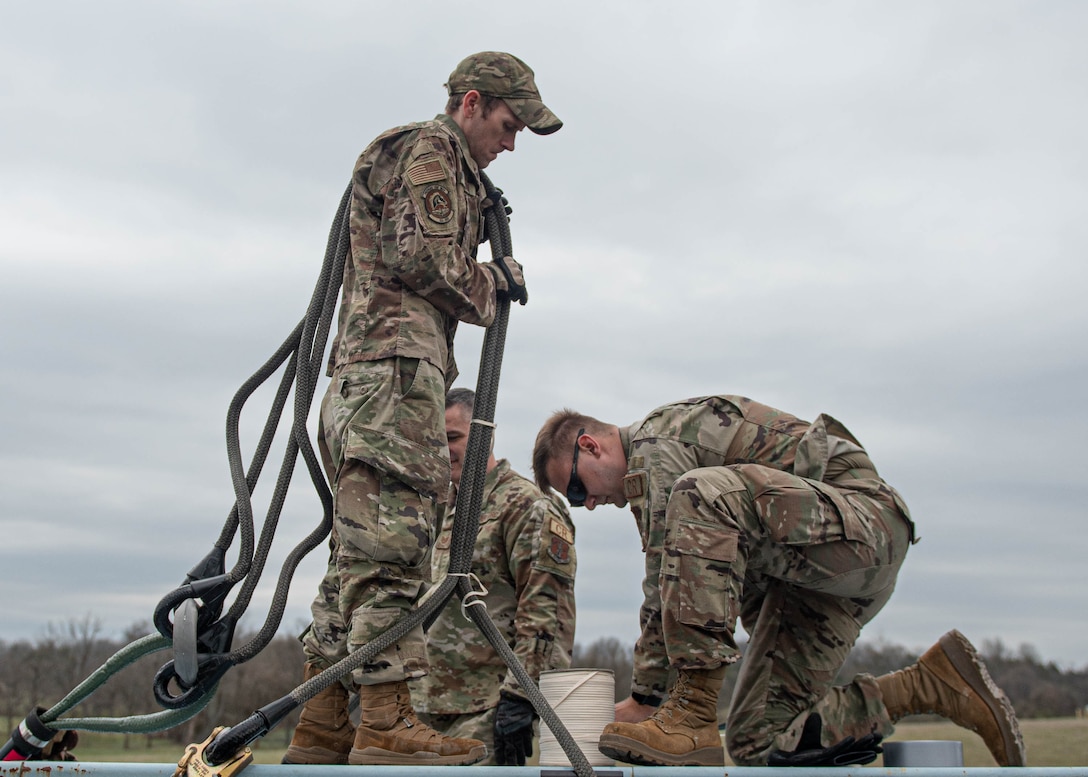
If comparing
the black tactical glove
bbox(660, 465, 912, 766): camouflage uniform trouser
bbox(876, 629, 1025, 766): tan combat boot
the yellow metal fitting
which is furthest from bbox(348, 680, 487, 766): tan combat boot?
bbox(876, 629, 1025, 766): tan combat boot

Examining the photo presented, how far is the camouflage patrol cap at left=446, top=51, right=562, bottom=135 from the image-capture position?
3621 millimetres

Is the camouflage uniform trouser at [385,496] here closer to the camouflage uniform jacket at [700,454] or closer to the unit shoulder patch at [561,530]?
the camouflage uniform jacket at [700,454]

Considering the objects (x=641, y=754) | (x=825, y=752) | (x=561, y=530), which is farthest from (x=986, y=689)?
(x=561, y=530)

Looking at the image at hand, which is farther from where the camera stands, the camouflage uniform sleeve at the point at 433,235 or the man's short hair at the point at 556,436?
the man's short hair at the point at 556,436

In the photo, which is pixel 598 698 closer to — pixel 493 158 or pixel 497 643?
pixel 497 643

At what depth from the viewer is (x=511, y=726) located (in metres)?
4.65

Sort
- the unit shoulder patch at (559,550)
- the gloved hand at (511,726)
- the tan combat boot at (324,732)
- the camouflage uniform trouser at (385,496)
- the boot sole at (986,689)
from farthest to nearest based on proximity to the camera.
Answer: the unit shoulder patch at (559,550) → the gloved hand at (511,726) → the boot sole at (986,689) → the tan combat boot at (324,732) → the camouflage uniform trouser at (385,496)

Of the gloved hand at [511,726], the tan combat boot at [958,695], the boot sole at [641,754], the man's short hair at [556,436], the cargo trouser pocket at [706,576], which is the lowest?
the gloved hand at [511,726]

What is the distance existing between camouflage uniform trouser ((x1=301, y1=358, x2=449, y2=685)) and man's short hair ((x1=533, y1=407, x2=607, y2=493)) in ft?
2.43

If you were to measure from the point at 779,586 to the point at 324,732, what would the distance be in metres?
1.69

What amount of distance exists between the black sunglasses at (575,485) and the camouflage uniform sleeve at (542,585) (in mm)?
1206

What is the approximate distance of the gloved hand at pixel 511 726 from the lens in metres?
4.66

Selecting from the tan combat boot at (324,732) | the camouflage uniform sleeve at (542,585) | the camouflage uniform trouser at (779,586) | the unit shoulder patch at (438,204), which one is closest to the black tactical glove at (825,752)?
the camouflage uniform trouser at (779,586)

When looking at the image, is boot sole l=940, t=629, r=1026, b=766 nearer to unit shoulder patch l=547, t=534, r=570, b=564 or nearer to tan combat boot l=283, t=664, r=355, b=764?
unit shoulder patch l=547, t=534, r=570, b=564
